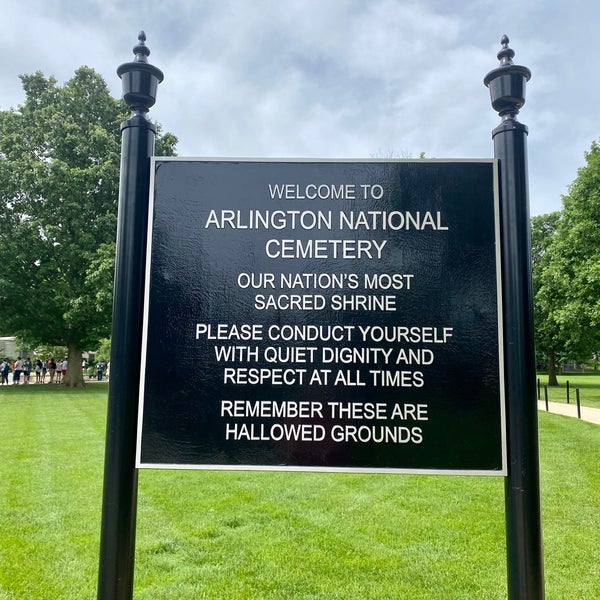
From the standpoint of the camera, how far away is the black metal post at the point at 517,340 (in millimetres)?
2316

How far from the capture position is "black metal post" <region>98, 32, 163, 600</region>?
2.42 m

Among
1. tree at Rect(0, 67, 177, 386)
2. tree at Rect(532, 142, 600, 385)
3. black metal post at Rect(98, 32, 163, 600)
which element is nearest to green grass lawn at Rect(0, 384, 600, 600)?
black metal post at Rect(98, 32, 163, 600)

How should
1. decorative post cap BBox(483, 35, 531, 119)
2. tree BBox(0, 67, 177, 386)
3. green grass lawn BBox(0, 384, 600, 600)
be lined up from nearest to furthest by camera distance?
decorative post cap BBox(483, 35, 531, 119), green grass lawn BBox(0, 384, 600, 600), tree BBox(0, 67, 177, 386)

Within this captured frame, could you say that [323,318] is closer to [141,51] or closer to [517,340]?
[517,340]

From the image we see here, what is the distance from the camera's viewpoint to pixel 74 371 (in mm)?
26906

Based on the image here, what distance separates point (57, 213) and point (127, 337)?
2546cm

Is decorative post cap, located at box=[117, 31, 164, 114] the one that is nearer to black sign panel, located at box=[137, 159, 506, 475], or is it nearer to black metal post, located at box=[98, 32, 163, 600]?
black metal post, located at box=[98, 32, 163, 600]

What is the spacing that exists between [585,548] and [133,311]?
182 inches

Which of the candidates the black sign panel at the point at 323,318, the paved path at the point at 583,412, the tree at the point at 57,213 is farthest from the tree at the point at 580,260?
the black sign panel at the point at 323,318

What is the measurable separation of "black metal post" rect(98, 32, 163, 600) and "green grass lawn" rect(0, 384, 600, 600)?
5.42ft

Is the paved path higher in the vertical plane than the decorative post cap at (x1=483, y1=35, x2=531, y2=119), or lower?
lower

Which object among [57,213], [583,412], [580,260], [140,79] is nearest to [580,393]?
[580,260]

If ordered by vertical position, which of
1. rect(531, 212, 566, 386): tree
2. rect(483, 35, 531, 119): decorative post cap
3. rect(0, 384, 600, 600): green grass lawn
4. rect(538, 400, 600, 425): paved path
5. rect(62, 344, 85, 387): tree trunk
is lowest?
rect(0, 384, 600, 600): green grass lawn

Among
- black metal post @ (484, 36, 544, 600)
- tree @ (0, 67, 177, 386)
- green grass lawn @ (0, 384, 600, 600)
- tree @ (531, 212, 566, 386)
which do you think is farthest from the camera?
tree @ (531, 212, 566, 386)
